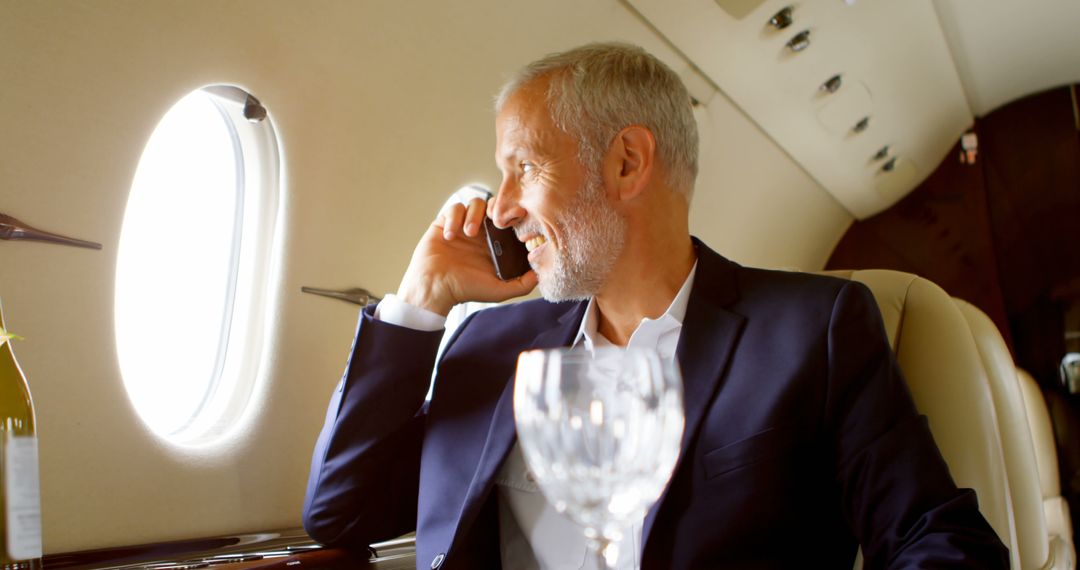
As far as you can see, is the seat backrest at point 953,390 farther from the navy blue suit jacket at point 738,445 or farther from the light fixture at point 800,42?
the light fixture at point 800,42

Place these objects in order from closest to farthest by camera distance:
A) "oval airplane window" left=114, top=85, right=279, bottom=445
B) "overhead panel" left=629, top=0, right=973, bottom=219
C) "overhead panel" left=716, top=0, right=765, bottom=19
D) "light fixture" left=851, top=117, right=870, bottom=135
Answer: "oval airplane window" left=114, top=85, right=279, bottom=445 < "overhead panel" left=716, top=0, right=765, bottom=19 < "overhead panel" left=629, top=0, right=973, bottom=219 < "light fixture" left=851, top=117, right=870, bottom=135

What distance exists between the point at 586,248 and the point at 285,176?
0.92m

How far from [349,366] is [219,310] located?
714mm

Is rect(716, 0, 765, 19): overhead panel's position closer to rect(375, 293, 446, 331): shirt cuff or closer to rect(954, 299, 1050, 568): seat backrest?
rect(954, 299, 1050, 568): seat backrest

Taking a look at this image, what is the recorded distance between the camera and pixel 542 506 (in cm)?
167

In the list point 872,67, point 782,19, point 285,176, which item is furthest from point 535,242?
point 872,67

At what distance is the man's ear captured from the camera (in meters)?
1.91

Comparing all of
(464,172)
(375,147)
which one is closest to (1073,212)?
(464,172)

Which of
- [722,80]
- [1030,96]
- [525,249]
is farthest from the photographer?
[1030,96]

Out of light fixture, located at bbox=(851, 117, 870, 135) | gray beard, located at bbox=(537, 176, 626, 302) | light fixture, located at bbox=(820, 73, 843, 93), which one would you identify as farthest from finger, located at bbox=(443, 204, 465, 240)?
light fixture, located at bbox=(851, 117, 870, 135)

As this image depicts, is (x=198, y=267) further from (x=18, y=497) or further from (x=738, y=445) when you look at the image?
(x=738, y=445)

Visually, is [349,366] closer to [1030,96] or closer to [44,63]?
[44,63]

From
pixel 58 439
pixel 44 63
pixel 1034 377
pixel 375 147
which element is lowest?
pixel 1034 377

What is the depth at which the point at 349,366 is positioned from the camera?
1.86 m
